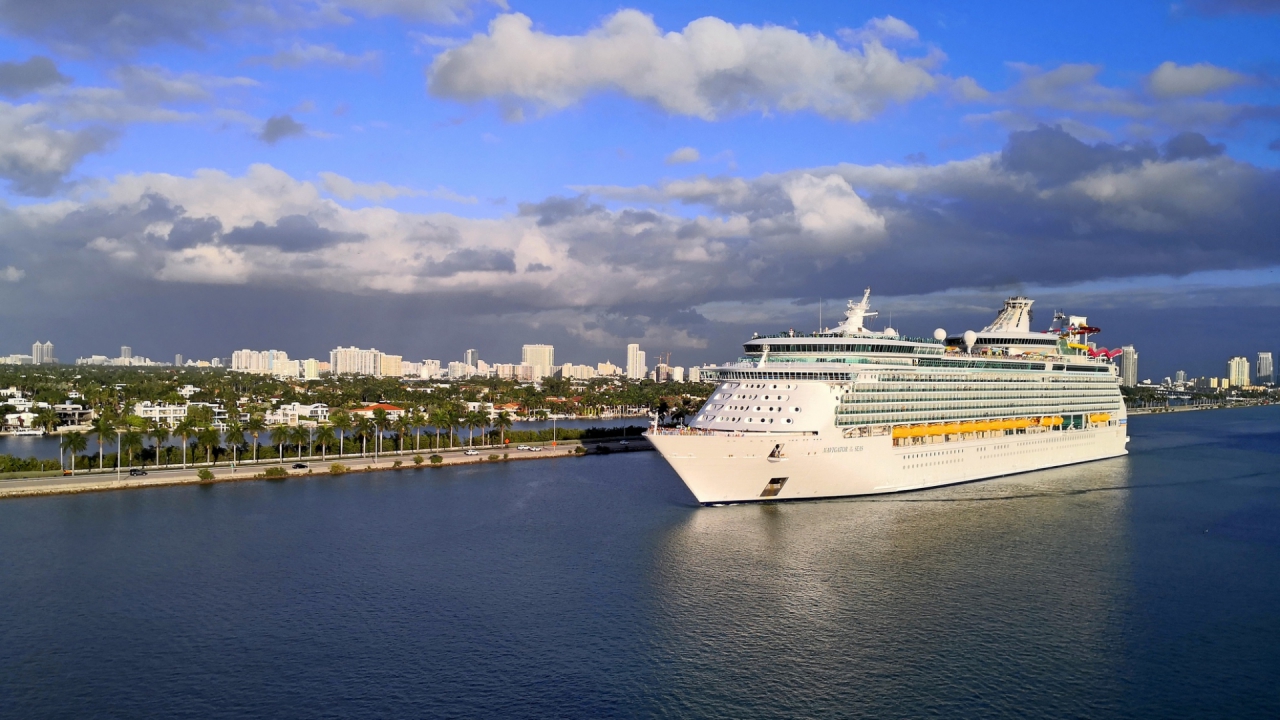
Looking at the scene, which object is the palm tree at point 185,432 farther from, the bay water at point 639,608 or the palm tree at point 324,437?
the bay water at point 639,608

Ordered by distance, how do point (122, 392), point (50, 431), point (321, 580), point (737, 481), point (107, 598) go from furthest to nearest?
point (122, 392)
point (50, 431)
point (737, 481)
point (321, 580)
point (107, 598)

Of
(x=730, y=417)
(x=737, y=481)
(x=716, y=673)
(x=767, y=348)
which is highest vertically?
(x=767, y=348)

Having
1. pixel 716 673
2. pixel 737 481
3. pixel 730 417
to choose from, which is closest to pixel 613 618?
pixel 716 673

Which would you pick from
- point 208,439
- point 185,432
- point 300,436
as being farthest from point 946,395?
point 185,432

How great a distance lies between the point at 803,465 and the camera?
106ft

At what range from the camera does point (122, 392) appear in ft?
300

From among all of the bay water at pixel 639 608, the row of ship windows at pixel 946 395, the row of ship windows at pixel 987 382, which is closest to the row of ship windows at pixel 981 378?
the row of ship windows at pixel 987 382

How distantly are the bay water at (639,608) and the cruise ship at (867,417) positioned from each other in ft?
4.80

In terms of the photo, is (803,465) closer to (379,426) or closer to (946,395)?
(946,395)

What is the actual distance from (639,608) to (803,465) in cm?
1250

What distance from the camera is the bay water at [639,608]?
17.0m

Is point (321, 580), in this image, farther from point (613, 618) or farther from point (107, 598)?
point (613, 618)

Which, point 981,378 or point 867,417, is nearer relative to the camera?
point 867,417

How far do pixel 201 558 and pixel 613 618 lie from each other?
579 inches
